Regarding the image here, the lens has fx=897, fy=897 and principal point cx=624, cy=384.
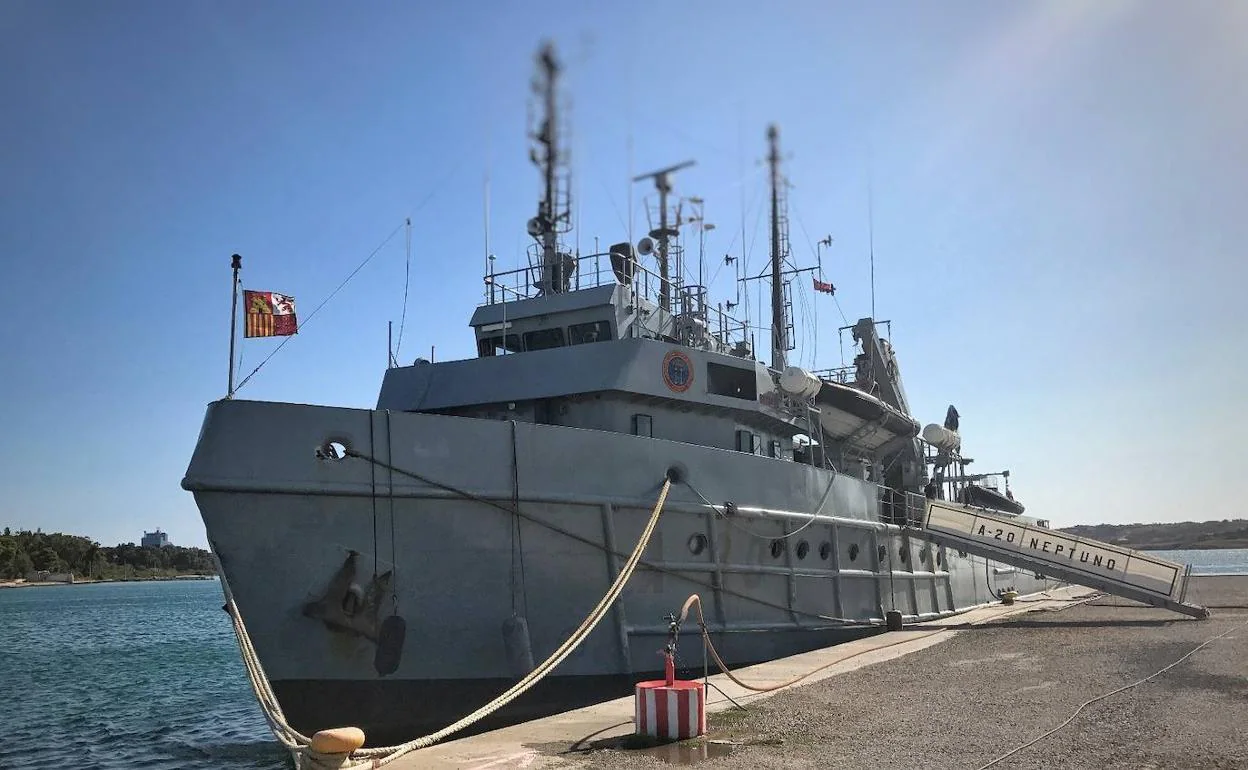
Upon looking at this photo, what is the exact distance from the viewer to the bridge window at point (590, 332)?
14.1 meters

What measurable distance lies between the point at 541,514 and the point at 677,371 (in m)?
3.96

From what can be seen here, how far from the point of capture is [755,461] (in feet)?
43.2

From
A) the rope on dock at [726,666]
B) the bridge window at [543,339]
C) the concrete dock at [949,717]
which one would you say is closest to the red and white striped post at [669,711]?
the concrete dock at [949,717]

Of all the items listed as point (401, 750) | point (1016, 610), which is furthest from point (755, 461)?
point (1016, 610)

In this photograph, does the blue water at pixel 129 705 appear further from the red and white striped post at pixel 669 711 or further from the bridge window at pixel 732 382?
the bridge window at pixel 732 382

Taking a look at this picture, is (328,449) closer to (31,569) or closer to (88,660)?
(88,660)

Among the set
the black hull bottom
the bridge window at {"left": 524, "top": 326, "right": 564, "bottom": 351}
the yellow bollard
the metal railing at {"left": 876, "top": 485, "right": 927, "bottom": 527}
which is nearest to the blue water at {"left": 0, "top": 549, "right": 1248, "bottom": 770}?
the black hull bottom

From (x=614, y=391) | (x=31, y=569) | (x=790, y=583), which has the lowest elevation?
(x=31, y=569)

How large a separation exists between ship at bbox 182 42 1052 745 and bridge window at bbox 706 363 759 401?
4 cm

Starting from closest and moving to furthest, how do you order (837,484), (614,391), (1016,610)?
(614,391)
(837,484)
(1016,610)

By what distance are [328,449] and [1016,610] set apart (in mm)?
17535

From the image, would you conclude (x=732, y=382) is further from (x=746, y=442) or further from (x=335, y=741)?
(x=335, y=741)

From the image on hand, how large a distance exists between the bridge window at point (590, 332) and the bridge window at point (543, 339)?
219mm

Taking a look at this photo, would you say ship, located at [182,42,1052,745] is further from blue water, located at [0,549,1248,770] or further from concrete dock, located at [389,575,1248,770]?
blue water, located at [0,549,1248,770]
